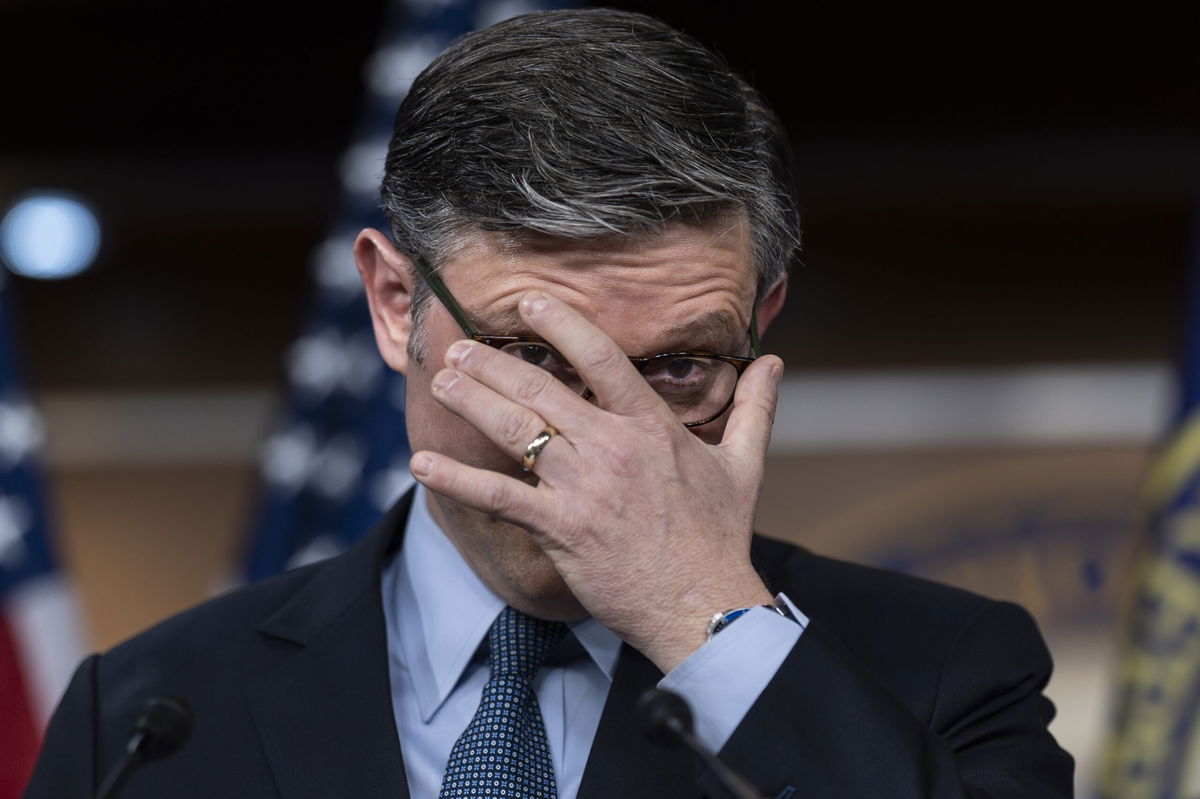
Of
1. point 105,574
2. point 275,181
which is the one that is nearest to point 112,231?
point 275,181

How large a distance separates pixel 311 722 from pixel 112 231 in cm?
406

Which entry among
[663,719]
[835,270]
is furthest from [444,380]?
[835,270]

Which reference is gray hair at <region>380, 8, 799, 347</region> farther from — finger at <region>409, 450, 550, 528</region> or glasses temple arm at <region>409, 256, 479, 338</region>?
finger at <region>409, 450, 550, 528</region>

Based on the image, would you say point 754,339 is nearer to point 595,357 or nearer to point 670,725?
point 595,357

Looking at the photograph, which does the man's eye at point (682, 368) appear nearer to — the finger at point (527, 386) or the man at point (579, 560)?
the man at point (579, 560)

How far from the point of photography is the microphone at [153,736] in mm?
1002

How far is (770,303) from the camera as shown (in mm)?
1487

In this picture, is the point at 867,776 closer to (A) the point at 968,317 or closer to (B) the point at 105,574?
(A) the point at 968,317

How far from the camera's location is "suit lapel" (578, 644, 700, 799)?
1.24 meters

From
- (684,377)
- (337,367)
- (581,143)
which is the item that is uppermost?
(581,143)

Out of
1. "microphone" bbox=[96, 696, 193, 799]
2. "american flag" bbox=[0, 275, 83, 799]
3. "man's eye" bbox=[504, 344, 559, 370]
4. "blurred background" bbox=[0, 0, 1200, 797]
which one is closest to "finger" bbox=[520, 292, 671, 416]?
"man's eye" bbox=[504, 344, 559, 370]

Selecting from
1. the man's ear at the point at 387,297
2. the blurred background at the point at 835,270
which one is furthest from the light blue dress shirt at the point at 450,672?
the blurred background at the point at 835,270

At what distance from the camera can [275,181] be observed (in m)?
4.85

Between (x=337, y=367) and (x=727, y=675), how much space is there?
196 centimetres
